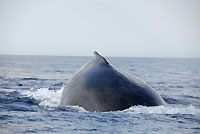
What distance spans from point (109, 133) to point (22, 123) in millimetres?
2853

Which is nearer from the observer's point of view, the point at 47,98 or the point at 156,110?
the point at 156,110

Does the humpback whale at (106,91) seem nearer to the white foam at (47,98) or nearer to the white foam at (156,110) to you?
the white foam at (156,110)

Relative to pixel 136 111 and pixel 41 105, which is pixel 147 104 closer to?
pixel 136 111

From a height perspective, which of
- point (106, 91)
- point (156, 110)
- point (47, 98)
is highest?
point (106, 91)

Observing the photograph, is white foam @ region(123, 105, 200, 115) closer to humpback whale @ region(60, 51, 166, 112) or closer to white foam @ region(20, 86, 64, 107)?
humpback whale @ region(60, 51, 166, 112)

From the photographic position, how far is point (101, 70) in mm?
12516

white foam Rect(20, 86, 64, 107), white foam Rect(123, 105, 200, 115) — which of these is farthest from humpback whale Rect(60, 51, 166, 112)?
white foam Rect(20, 86, 64, 107)

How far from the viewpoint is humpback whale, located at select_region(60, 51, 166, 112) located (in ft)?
33.6

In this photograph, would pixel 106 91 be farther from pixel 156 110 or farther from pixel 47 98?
pixel 47 98

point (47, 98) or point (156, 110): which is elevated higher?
point (156, 110)

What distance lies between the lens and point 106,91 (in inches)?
421

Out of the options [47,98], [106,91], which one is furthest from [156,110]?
[47,98]

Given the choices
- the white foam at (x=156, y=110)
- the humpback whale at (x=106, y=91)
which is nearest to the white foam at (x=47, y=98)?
the humpback whale at (x=106, y=91)

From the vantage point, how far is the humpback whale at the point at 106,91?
10.2 m
